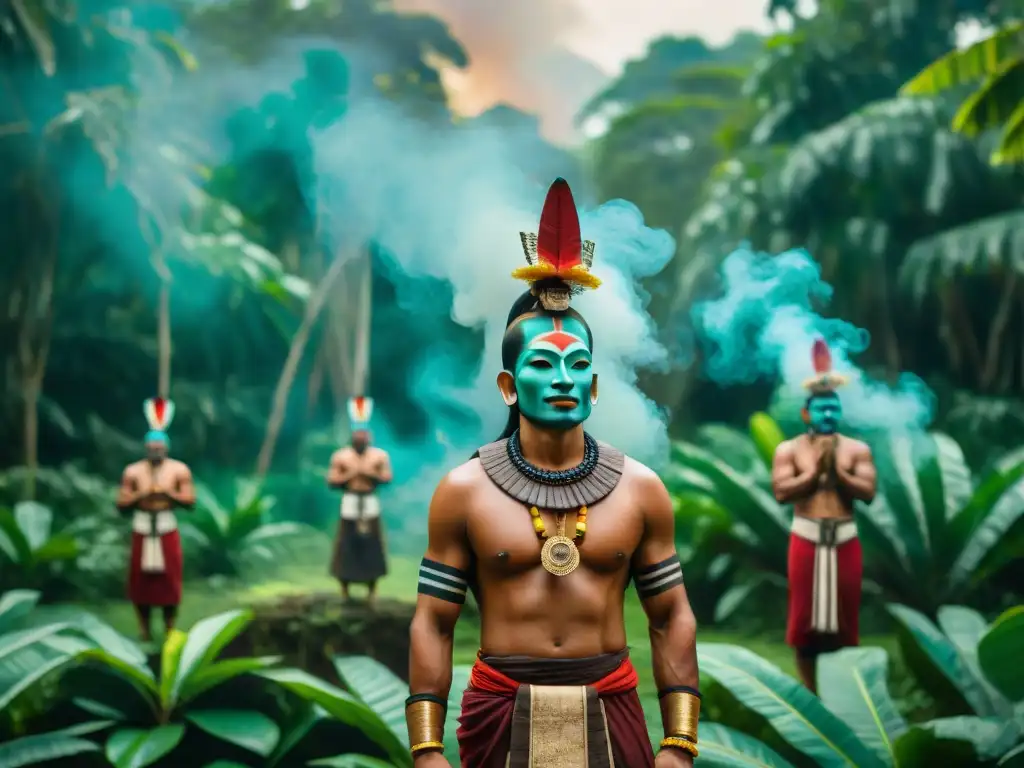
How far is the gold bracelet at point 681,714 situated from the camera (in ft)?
7.25

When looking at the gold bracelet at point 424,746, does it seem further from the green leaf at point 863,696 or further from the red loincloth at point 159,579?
the red loincloth at point 159,579

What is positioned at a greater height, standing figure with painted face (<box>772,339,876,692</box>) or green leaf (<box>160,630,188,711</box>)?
standing figure with painted face (<box>772,339,876,692</box>)

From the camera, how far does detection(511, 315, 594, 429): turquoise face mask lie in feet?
7.54

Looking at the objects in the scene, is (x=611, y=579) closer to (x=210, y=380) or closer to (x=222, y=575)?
(x=222, y=575)

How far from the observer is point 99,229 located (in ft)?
30.4

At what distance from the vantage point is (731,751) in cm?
334

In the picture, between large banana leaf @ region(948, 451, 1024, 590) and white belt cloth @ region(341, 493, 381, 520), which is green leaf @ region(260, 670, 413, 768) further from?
large banana leaf @ region(948, 451, 1024, 590)

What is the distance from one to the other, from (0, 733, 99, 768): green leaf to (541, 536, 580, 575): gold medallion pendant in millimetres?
2706

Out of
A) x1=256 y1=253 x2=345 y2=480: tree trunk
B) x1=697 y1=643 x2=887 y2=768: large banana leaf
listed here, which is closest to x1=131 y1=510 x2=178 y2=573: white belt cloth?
x1=697 y1=643 x2=887 y2=768: large banana leaf

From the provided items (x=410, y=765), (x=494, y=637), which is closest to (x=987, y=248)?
(x=410, y=765)

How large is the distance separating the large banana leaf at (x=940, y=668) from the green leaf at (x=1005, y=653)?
4.2 inches

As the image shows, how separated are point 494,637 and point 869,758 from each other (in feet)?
6.09

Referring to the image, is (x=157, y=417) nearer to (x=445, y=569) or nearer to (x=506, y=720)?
(x=445, y=569)

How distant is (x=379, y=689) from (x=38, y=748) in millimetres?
1372
